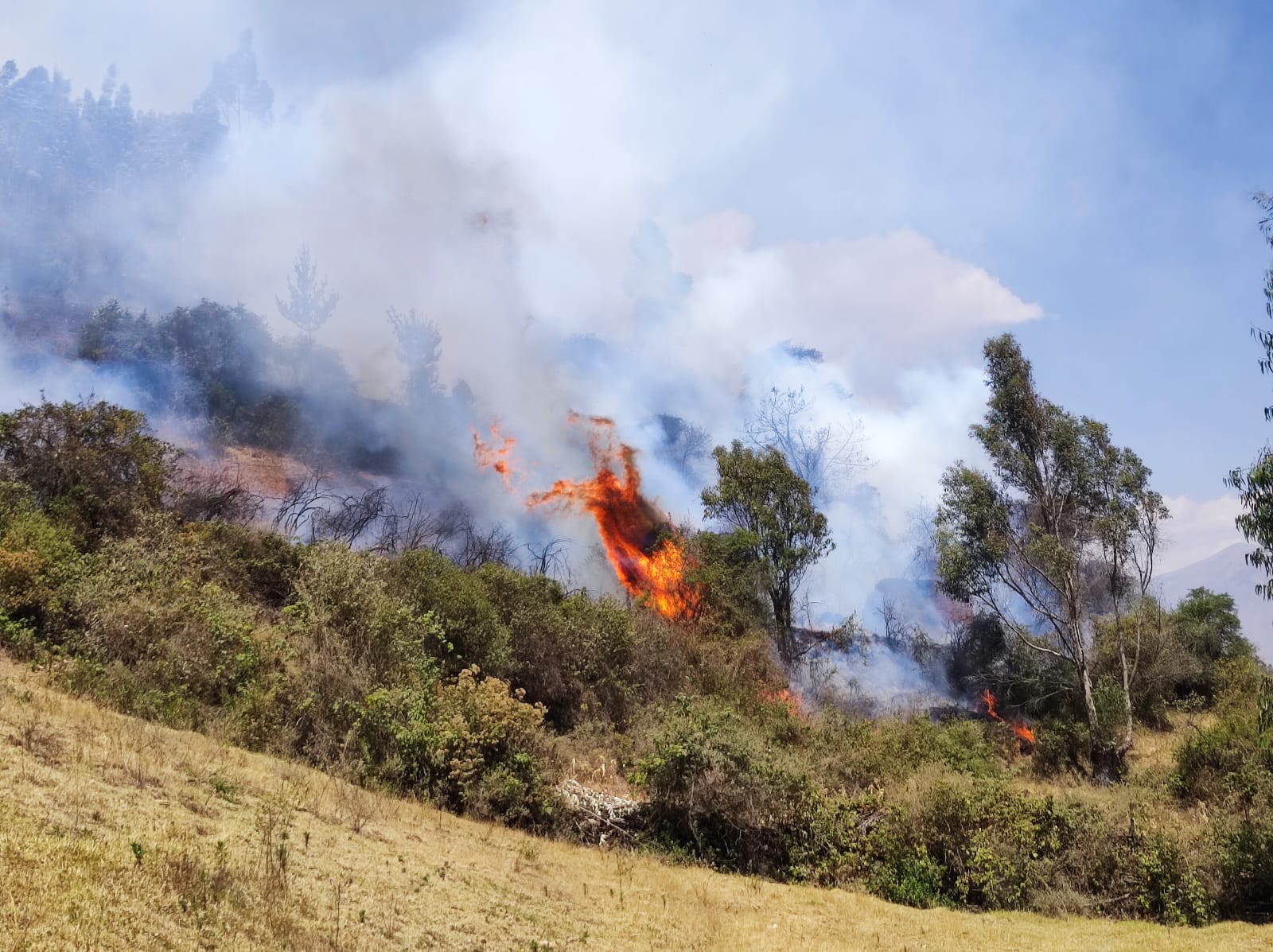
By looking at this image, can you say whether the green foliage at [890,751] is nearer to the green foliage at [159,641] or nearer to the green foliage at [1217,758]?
the green foliage at [1217,758]

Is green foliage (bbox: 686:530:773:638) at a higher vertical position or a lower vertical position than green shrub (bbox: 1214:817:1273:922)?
higher

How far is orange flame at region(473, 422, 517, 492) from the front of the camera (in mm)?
47500

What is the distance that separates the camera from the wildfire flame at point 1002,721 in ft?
126

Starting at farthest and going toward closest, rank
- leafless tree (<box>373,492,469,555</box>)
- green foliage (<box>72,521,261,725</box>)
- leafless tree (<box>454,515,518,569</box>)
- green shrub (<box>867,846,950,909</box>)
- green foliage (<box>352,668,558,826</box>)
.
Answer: leafless tree (<box>454,515,518,569</box>) < leafless tree (<box>373,492,469,555</box>) < green foliage (<box>352,668,558,826</box>) < green shrub (<box>867,846,950,909</box>) < green foliage (<box>72,521,261,725</box>)

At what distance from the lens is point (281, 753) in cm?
1947

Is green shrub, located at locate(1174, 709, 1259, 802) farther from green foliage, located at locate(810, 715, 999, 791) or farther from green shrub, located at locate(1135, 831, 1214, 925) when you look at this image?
green shrub, located at locate(1135, 831, 1214, 925)

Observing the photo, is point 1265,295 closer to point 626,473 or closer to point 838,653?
point 838,653

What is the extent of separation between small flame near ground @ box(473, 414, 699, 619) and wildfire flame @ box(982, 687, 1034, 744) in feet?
59.9

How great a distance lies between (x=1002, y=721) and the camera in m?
39.9

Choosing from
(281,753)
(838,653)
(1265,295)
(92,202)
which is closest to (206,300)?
(92,202)

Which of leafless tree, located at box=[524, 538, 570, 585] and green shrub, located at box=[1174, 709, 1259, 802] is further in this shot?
leafless tree, located at box=[524, 538, 570, 585]

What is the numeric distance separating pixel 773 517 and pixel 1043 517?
14.2 metres

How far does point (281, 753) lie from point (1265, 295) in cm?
2587

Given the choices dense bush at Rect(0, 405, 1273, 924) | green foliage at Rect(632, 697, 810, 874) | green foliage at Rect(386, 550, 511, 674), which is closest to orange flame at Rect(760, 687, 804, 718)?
dense bush at Rect(0, 405, 1273, 924)
